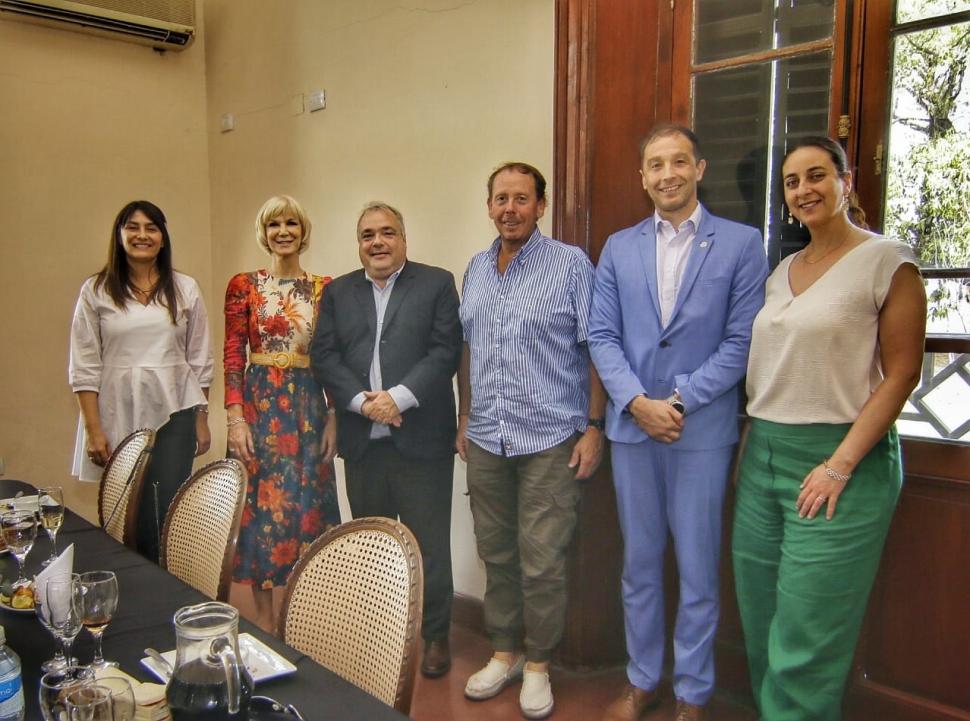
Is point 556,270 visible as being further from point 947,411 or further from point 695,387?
point 947,411

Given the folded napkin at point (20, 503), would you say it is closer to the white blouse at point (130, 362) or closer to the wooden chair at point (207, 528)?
the wooden chair at point (207, 528)

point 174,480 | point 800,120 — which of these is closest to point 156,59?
point 174,480

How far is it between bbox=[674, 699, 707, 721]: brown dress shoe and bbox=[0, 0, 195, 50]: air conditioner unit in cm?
413

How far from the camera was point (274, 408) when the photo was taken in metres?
2.62

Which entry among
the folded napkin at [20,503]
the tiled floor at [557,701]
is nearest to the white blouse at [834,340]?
the tiled floor at [557,701]

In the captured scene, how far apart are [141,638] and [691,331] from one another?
57.6 inches

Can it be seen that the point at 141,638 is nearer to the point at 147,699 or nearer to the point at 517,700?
the point at 147,699

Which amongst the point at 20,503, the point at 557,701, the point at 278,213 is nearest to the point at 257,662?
the point at 20,503

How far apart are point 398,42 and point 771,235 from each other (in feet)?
5.95

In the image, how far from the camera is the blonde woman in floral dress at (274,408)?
2609mm

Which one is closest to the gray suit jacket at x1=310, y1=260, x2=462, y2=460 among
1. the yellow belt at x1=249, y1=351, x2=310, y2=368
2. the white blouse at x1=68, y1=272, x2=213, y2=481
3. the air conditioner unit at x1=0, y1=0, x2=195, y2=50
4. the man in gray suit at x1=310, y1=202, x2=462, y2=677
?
the man in gray suit at x1=310, y1=202, x2=462, y2=677

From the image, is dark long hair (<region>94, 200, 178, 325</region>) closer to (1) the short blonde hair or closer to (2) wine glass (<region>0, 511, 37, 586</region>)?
(1) the short blonde hair

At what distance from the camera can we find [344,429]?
2537 mm

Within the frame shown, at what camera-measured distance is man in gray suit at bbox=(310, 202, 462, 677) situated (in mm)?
2455
